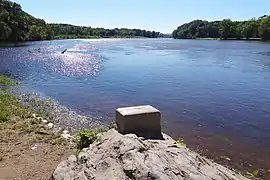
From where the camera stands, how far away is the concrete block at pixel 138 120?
26.1 ft

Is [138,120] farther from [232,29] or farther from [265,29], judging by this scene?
[232,29]

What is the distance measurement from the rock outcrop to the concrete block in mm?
1204

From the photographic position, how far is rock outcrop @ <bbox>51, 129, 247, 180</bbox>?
206 inches

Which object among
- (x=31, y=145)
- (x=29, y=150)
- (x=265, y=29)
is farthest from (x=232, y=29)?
(x=29, y=150)

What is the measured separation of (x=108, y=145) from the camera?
638 centimetres

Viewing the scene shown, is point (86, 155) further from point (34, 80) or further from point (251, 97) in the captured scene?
point (34, 80)

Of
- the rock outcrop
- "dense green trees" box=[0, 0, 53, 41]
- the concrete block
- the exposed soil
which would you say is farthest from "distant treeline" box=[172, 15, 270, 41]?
the rock outcrop

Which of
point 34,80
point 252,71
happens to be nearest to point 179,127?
point 34,80

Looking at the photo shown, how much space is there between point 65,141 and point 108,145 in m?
4.18

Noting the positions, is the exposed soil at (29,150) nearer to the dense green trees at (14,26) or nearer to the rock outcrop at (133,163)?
the rock outcrop at (133,163)

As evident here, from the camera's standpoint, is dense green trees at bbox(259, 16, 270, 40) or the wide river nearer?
the wide river

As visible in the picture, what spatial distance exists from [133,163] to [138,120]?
2673 millimetres

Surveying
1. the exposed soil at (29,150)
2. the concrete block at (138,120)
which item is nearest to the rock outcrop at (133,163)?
the concrete block at (138,120)

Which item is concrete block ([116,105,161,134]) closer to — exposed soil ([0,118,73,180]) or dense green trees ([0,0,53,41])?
exposed soil ([0,118,73,180])
